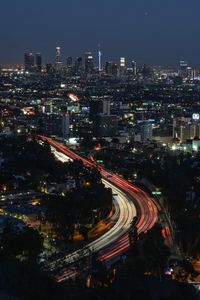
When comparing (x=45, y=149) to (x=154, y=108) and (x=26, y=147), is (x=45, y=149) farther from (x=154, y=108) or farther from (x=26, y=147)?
(x=154, y=108)

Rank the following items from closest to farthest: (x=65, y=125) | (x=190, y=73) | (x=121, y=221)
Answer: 1. (x=121, y=221)
2. (x=65, y=125)
3. (x=190, y=73)

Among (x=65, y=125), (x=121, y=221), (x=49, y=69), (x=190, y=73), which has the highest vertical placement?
(x=49, y=69)

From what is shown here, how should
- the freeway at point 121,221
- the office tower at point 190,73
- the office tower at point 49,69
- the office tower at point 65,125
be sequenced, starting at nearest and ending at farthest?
the freeway at point 121,221
the office tower at point 65,125
the office tower at point 49,69
the office tower at point 190,73

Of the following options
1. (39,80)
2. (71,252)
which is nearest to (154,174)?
(71,252)

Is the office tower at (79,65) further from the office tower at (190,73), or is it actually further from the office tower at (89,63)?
the office tower at (190,73)

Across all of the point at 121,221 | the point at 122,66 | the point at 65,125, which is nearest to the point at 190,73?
the point at 122,66

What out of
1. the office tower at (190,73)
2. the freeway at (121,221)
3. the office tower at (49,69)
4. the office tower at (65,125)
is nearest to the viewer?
the freeway at (121,221)

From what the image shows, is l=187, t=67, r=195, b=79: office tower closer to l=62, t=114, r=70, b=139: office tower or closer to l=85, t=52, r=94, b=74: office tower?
l=85, t=52, r=94, b=74: office tower

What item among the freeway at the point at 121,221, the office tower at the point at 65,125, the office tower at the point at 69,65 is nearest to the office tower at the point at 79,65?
the office tower at the point at 69,65

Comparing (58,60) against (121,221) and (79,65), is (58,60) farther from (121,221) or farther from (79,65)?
(121,221)
